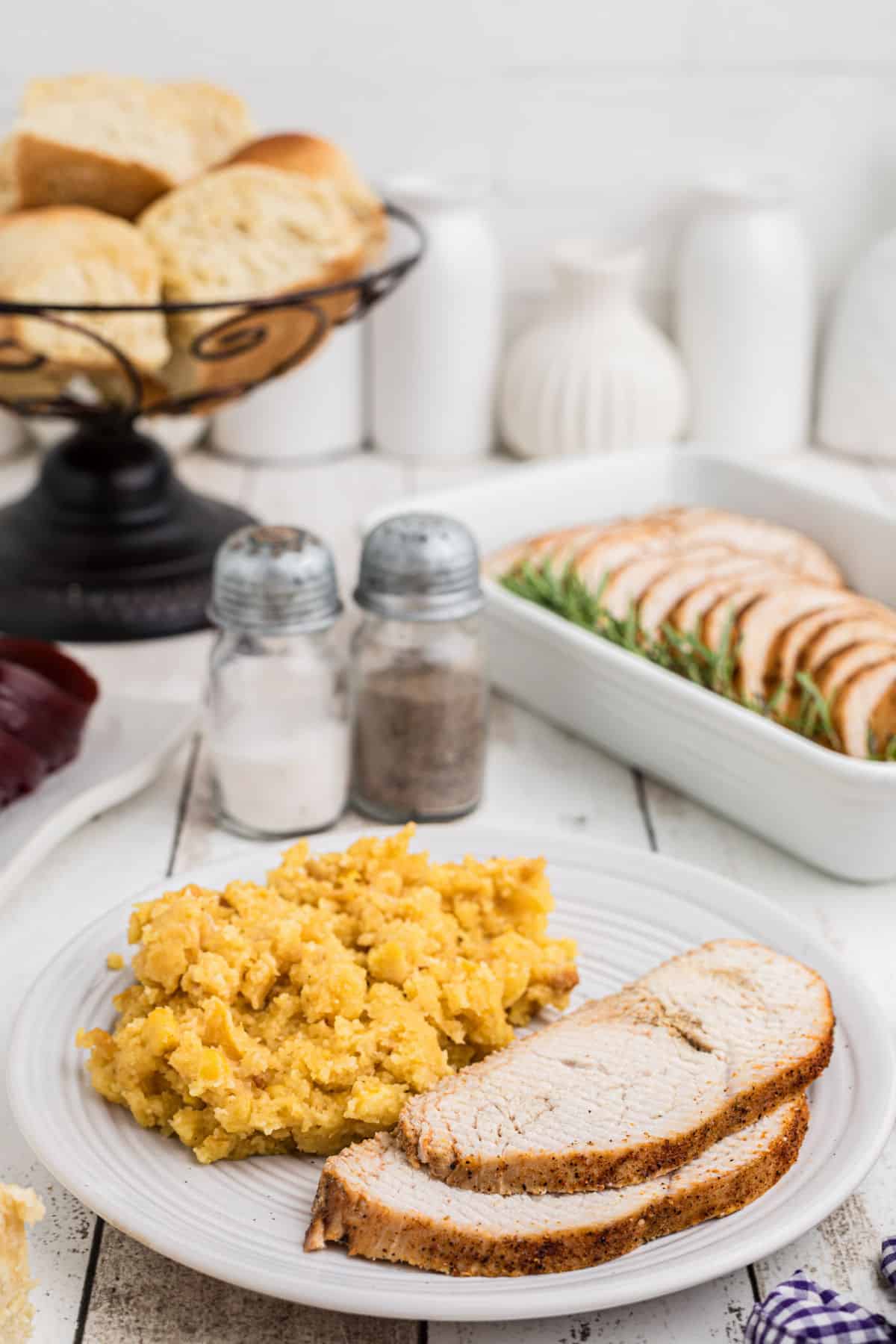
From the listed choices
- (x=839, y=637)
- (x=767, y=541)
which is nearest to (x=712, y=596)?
(x=839, y=637)

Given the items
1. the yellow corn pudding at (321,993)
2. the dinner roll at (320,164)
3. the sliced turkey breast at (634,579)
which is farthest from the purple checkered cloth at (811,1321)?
the dinner roll at (320,164)

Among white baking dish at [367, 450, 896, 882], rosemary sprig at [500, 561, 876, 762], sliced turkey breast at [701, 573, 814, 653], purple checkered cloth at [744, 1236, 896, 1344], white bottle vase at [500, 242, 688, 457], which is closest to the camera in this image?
purple checkered cloth at [744, 1236, 896, 1344]

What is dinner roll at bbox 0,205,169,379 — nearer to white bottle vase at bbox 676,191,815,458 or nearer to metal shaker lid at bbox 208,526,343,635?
A: metal shaker lid at bbox 208,526,343,635

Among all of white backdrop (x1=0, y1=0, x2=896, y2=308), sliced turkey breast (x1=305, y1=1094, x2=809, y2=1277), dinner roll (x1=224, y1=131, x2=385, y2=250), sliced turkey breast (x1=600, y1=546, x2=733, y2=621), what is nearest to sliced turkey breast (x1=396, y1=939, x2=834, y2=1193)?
sliced turkey breast (x1=305, y1=1094, x2=809, y2=1277)

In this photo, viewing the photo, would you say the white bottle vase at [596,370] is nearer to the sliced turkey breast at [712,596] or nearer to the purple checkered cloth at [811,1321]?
the sliced turkey breast at [712,596]

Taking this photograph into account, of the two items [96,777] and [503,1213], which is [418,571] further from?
[503,1213]
